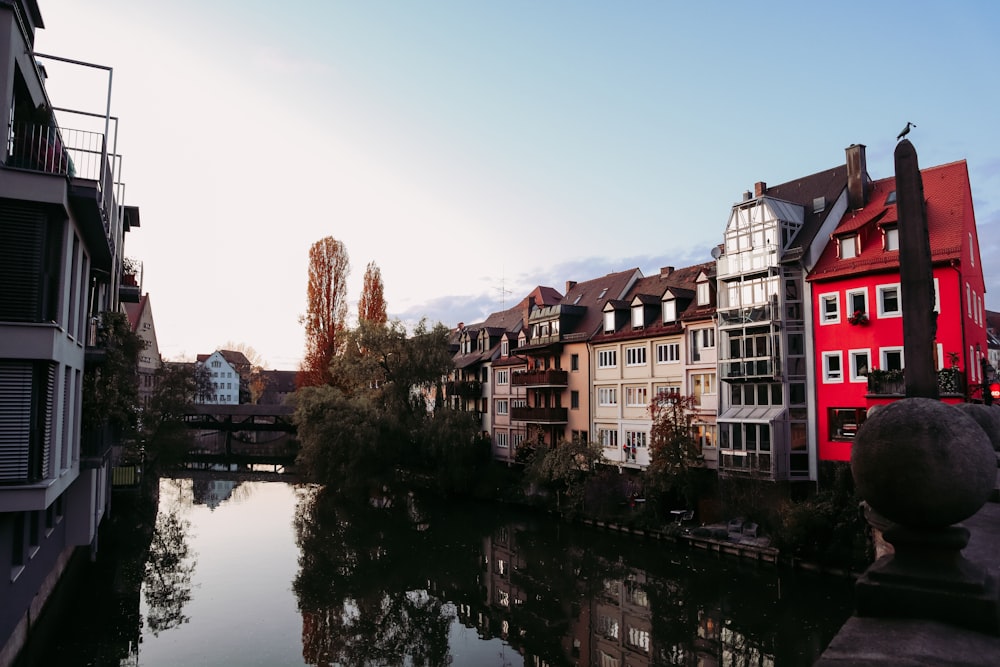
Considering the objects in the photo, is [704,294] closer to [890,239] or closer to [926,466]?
[890,239]

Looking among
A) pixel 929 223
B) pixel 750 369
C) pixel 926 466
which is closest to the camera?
pixel 926 466

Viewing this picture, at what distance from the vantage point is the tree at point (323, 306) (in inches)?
2201

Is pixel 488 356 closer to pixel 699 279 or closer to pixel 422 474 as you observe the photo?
pixel 422 474

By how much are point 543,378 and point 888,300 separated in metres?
20.4

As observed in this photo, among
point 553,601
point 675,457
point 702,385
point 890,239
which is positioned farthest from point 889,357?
point 553,601

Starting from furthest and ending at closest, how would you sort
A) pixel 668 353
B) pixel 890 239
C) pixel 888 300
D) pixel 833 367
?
pixel 668 353 < pixel 833 367 < pixel 890 239 < pixel 888 300

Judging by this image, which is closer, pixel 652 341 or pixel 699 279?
pixel 699 279

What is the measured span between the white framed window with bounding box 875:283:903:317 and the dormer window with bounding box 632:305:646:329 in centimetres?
1218

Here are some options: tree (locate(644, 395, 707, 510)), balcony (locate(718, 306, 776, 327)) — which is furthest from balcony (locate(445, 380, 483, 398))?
balcony (locate(718, 306, 776, 327))

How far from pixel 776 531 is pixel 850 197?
15757mm

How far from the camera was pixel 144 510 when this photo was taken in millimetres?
36656

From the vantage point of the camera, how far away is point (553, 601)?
23.8m

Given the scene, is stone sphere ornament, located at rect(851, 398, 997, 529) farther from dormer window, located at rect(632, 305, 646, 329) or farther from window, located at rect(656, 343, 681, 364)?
dormer window, located at rect(632, 305, 646, 329)

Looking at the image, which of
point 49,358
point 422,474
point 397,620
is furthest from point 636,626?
point 422,474
